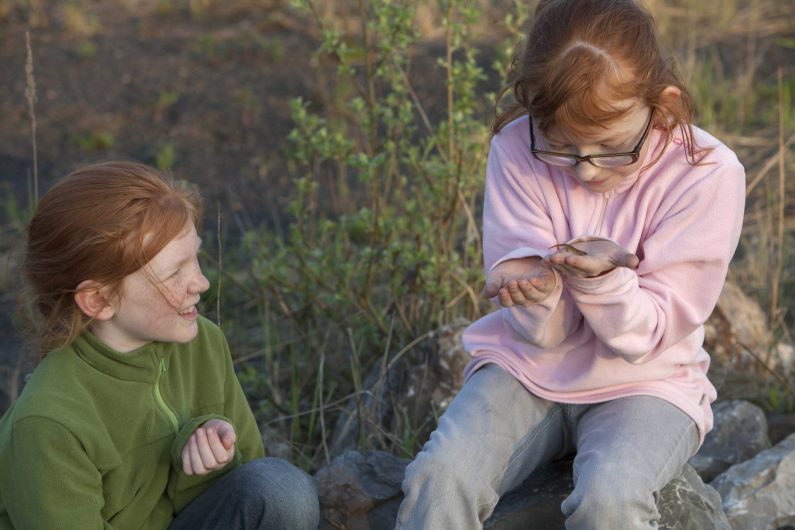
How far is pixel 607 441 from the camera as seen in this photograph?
2.34 meters

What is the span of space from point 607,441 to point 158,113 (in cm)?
410

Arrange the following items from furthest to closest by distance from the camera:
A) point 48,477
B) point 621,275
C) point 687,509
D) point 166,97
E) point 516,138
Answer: point 166,97 → point 516,138 → point 687,509 → point 621,275 → point 48,477

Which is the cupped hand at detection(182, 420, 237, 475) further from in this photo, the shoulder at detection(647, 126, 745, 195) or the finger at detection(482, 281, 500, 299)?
the shoulder at detection(647, 126, 745, 195)

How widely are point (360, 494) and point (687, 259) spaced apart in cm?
103

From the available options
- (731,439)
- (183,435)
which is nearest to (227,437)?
(183,435)

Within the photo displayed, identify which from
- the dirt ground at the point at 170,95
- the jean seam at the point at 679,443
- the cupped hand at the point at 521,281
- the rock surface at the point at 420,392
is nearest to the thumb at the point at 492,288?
the cupped hand at the point at 521,281

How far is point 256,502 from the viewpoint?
7.73 ft

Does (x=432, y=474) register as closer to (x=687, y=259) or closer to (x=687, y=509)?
(x=687, y=509)

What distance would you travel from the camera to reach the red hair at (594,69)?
2250mm

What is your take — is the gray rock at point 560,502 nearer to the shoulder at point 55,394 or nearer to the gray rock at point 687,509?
the gray rock at point 687,509

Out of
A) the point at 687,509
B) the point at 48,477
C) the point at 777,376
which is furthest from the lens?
the point at 777,376

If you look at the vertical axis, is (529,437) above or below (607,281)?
below

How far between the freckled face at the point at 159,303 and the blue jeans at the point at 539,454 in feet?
1.98

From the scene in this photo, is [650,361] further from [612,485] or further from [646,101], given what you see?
[646,101]
